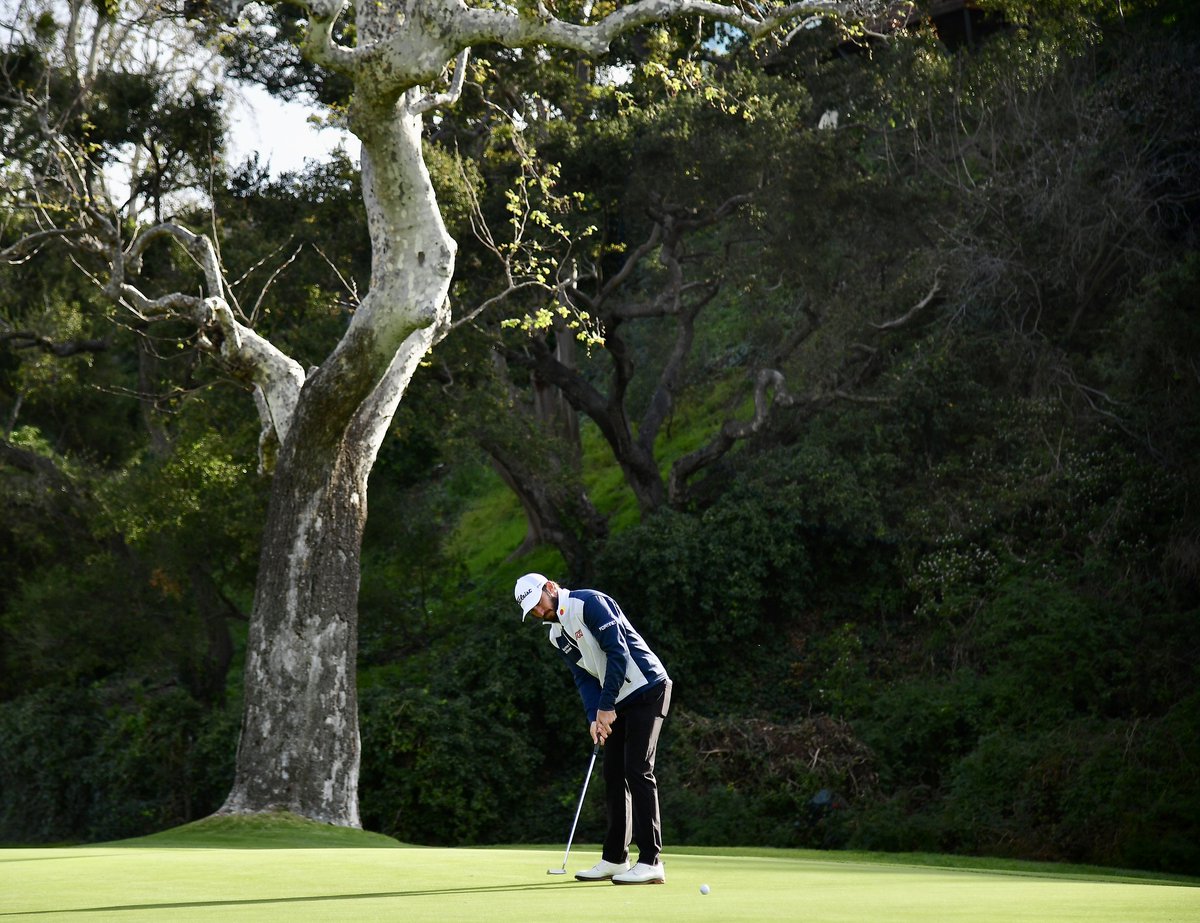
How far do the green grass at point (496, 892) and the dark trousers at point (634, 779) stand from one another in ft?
1.02

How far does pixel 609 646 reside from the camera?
323 inches

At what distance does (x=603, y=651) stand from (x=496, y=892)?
156cm

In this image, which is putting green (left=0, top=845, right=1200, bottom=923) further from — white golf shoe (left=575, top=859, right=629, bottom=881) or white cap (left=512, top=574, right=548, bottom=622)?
white cap (left=512, top=574, right=548, bottom=622)

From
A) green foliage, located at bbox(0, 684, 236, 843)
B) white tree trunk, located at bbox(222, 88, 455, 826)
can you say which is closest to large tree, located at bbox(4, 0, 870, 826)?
white tree trunk, located at bbox(222, 88, 455, 826)

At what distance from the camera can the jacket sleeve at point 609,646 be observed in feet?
26.9

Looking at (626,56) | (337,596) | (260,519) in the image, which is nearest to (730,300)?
(626,56)

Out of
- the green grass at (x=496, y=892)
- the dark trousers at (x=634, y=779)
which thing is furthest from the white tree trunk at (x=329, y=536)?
the dark trousers at (x=634, y=779)

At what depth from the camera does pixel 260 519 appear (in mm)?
22969

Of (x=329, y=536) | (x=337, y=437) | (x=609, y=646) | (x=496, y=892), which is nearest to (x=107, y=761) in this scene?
(x=329, y=536)

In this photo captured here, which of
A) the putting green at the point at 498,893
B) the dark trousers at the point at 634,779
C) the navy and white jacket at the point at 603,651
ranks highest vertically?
the navy and white jacket at the point at 603,651

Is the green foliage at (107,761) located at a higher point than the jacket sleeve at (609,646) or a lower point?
lower

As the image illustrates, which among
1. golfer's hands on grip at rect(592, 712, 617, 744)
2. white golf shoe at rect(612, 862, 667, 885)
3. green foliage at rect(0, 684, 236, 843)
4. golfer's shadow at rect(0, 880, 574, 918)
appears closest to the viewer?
golfer's shadow at rect(0, 880, 574, 918)

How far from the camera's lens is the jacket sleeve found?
819cm

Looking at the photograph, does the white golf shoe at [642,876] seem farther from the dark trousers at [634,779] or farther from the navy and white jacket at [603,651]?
the navy and white jacket at [603,651]
